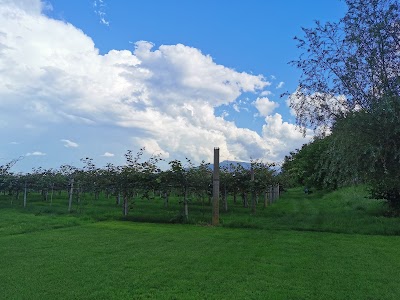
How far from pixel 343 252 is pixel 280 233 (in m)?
3.39

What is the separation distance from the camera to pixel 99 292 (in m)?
5.59

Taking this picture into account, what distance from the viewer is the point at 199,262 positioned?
7.75 metres

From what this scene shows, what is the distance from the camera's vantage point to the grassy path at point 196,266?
5727mm

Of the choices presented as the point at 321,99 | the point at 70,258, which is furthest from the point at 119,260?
the point at 321,99

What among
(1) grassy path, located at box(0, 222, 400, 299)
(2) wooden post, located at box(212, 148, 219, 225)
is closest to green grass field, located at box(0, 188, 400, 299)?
(1) grassy path, located at box(0, 222, 400, 299)

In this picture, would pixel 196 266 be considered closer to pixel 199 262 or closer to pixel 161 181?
Answer: pixel 199 262

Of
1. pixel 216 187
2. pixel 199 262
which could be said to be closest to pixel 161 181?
pixel 216 187

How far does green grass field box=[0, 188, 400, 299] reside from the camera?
18.9ft

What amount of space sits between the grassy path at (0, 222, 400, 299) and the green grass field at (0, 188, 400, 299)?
0.02 metres

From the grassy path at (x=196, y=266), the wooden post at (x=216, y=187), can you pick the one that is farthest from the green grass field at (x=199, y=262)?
the wooden post at (x=216, y=187)

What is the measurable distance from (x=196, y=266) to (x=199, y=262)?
369mm

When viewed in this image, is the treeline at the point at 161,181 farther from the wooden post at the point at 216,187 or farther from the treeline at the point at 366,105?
the treeline at the point at 366,105

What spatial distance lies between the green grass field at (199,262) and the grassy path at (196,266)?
2 centimetres

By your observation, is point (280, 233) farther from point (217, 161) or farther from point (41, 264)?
point (41, 264)
